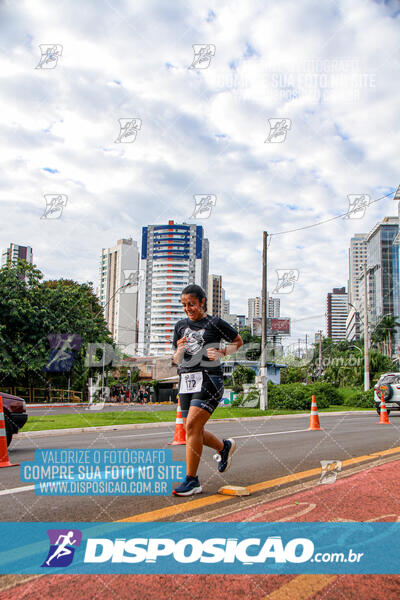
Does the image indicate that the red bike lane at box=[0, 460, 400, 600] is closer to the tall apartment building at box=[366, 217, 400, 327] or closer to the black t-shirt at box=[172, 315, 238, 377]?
the black t-shirt at box=[172, 315, 238, 377]

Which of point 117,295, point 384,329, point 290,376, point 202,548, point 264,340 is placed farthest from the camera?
point 117,295

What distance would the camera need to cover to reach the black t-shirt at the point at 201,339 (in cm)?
411

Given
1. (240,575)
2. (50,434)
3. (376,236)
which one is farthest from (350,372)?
(376,236)

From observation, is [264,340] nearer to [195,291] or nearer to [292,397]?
[292,397]

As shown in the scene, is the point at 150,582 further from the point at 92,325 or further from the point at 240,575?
the point at 92,325

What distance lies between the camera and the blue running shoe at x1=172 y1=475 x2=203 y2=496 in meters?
4.01

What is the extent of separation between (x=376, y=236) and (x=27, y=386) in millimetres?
122443

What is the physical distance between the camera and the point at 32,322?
30656mm

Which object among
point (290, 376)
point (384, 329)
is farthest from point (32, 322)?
point (384, 329)

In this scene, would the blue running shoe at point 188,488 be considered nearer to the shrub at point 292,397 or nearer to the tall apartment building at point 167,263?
the shrub at point 292,397

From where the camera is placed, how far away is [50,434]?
1105 cm

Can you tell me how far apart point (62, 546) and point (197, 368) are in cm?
175

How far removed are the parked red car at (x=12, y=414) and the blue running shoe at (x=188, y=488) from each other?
405cm

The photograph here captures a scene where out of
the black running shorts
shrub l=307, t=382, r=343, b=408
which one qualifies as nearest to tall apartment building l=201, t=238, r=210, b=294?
shrub l=307, t=382, r=343, b=408
